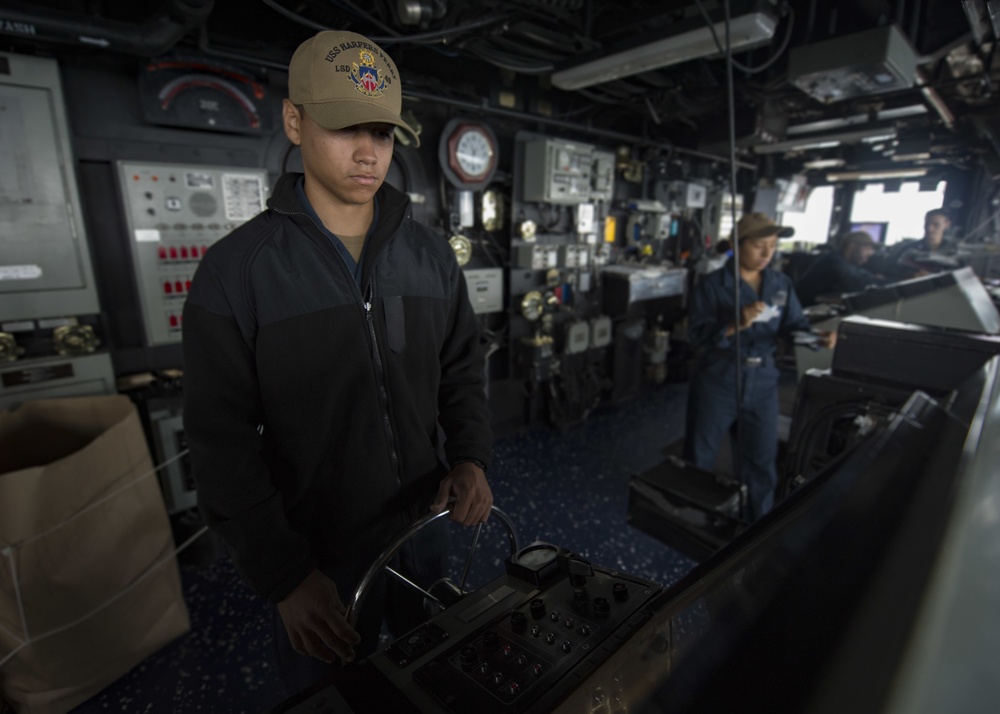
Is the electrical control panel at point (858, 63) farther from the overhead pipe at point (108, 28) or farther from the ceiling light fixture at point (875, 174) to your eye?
the ceiling light fixture at point (875, 174)

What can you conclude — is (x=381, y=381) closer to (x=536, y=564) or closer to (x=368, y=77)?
(x=536, y=564)

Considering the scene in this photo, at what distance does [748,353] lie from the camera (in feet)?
8.57

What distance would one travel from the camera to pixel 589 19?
2.56 m

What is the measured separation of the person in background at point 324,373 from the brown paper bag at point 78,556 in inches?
41.4

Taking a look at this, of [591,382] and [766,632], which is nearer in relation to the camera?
[766,632]

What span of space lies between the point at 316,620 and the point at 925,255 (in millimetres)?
7157

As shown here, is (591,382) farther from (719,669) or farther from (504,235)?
(719,669)

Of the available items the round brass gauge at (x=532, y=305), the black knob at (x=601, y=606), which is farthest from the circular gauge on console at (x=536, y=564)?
the round brass gauge at (x=532, y=305)

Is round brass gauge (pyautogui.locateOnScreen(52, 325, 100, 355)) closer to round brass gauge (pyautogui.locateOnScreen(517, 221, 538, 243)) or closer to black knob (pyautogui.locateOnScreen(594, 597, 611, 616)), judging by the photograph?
black knob (pyautogui.locateOnScreen(594, 597, 611, 616))

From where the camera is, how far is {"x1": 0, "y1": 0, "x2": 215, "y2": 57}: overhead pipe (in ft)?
5.63

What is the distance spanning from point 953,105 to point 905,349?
384 cm

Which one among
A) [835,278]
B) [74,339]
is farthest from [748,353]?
[74,339]

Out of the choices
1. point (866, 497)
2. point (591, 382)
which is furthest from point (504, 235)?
point (866, 497)

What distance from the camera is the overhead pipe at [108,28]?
1.72 meters
